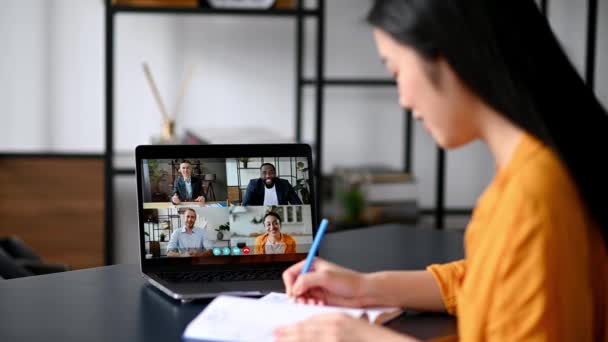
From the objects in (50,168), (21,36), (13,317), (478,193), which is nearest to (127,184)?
(50,168)

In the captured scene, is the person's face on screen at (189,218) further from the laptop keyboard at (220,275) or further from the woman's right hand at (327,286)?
the woman's right hand at (327,286)

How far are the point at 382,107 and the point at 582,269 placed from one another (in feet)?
9.33

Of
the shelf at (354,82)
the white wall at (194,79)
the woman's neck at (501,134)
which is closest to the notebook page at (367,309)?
the woman's neck at (501,134)

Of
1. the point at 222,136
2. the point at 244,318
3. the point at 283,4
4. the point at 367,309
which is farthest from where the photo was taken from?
the point at 283,4

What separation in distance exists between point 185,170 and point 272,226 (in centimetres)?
18

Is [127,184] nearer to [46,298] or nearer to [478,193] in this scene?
[478,193]

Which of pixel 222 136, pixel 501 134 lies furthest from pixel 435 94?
pixel 222 136

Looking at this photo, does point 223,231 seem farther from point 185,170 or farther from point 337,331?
point 337,331

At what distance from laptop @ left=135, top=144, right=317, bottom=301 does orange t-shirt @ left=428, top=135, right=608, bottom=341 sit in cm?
55

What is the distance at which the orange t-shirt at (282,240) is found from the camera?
1484mm

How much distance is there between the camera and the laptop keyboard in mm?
1406

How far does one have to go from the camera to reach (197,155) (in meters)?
1.50

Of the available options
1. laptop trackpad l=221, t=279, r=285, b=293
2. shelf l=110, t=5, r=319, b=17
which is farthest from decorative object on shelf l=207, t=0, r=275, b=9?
laptop trackpad l=221, t=279, r=285, b=293

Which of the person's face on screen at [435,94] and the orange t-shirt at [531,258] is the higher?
the person's face on screen at [435,94]
